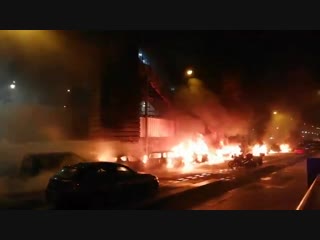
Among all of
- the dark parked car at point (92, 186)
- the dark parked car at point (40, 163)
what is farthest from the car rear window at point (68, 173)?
the dark parked car at point (40, 163)

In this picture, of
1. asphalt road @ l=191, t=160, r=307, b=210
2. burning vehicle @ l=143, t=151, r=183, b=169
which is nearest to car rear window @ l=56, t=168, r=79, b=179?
asphalt road @ l=191, t=160, r=307, b=210

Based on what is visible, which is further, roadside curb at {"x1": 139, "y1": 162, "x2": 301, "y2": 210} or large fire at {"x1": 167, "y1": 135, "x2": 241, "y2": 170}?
large fire at {"x1": 167, "y1": 135, "x2": 241, "y2": 170}

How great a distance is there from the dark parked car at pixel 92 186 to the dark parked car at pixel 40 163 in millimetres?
4707

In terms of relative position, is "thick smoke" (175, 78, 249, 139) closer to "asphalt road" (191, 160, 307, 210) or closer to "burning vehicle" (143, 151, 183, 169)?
"burning vehicle" (143, 151, 183, 169)

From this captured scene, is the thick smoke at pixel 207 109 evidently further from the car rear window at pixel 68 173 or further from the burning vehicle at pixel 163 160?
the car rear window at pixel 68 173

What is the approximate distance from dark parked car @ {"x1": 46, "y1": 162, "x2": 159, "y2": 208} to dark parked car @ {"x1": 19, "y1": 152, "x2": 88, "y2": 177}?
4.71 meters

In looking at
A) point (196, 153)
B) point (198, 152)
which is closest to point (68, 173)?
point (196, 153)

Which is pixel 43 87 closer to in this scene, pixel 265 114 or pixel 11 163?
pixel 11 163

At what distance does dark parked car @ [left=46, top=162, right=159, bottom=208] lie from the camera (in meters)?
10.7

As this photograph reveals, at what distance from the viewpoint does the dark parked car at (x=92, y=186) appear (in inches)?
420

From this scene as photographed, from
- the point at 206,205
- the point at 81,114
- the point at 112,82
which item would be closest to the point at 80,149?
the point at 81,114

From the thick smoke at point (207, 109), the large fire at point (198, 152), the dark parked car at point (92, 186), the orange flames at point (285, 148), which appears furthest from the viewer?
the orange flames at point (285, 148)

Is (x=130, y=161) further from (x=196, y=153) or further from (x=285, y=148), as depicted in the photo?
(x=285, y=148)

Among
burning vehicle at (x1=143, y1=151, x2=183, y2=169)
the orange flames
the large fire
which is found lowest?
burning vehicle at (x1=143, y1=151, x2=183, y2=169)
